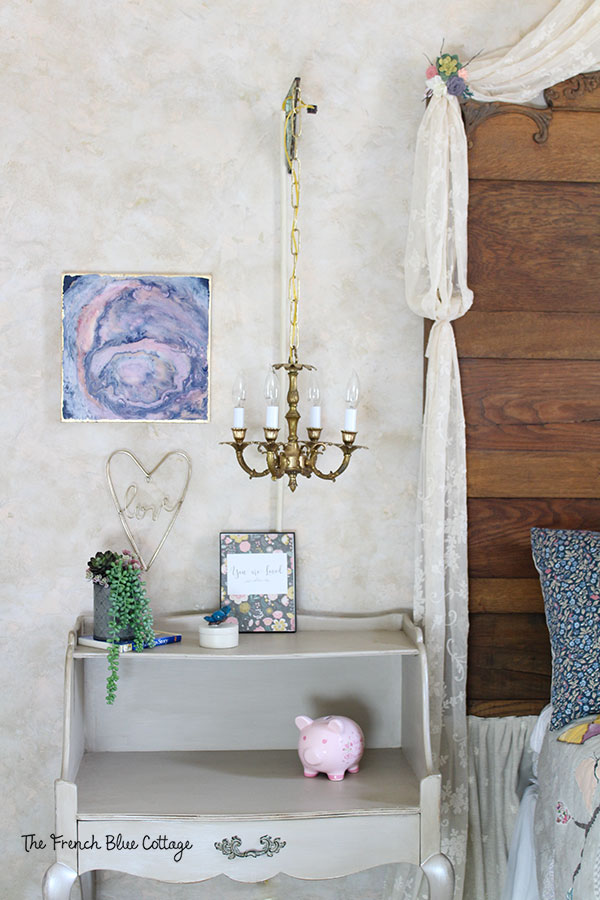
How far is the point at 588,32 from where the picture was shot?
2.04 meters

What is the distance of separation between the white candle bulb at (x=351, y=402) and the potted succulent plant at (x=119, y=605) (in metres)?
0.61

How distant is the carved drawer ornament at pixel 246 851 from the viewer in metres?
1.71

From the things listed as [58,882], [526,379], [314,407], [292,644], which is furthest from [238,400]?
[58,882]

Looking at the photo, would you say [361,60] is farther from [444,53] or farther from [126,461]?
[126,461]

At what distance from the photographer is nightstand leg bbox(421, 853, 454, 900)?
1718mm

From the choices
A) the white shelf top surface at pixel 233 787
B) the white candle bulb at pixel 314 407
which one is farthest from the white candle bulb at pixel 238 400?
the white shelf top surface at pixel 233 787

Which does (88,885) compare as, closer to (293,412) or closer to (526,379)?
(293,412)

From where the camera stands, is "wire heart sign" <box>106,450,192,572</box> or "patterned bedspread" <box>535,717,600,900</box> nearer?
"patterned bedspread" <box>535,717,600,900</box>

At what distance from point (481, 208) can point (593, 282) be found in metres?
0.35

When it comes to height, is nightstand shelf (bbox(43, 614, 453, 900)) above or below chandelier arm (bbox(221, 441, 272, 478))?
below

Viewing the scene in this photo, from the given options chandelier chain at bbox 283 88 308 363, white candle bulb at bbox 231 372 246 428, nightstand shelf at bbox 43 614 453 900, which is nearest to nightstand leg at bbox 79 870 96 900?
nightstand shelf at bbox 43 614 453 900

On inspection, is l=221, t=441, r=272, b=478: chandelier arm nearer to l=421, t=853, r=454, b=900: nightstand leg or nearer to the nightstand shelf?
the nightstand shelf

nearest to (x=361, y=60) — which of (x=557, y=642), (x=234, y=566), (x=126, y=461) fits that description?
(x=126, y=461)

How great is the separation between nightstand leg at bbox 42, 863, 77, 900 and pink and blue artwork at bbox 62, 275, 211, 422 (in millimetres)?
1026
